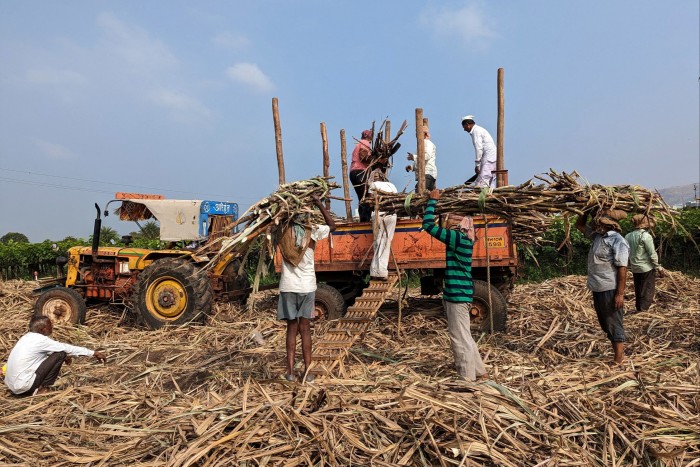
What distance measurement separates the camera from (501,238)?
7.25 m

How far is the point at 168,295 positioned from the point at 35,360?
3.44 meters

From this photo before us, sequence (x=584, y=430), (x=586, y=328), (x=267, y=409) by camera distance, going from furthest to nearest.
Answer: (x=586, y=328) → (x=267, y=409) → (x=584, y=430)

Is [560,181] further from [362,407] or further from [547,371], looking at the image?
[362,407]

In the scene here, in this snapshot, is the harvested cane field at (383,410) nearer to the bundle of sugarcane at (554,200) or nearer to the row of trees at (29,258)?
the bundle of sugarcane at (554,200)

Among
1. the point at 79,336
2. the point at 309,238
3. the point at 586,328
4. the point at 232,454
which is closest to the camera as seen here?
the point at 232,454

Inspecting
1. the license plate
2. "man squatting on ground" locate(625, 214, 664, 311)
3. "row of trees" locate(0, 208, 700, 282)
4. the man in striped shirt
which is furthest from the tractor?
"man squatting on ground" locate(625, 214, 664, 311)

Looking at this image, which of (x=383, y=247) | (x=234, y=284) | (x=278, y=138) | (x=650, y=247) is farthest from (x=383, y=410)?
(x=278, y=138)

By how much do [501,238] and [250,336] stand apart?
12.4 feet

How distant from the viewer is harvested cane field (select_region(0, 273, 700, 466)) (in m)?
3.30

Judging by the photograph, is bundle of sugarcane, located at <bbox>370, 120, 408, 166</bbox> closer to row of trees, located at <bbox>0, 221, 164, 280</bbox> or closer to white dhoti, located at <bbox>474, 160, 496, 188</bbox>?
white dhoti, located at <bbox>474, 160, 496, 188</bbox>

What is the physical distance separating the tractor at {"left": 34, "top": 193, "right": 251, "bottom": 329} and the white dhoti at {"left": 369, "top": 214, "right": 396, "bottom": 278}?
2.33 metres

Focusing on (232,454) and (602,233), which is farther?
(602,233)

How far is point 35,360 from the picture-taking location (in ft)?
15.7

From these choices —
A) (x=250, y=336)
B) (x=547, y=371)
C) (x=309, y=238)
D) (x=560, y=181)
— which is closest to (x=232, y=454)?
(x=309, y=238)
